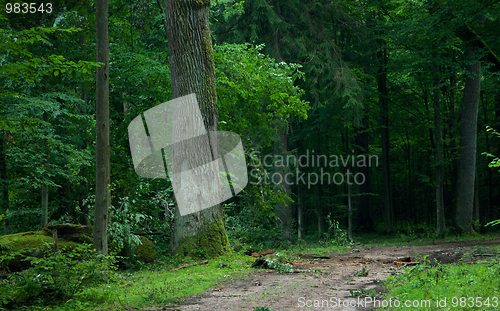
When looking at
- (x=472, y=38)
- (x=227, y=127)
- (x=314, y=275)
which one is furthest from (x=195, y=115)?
(x=472, y=38)

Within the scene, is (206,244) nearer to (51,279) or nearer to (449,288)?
(51,279)

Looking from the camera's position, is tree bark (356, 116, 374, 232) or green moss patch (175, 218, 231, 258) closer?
green moss patch (175, 218, 231, 258)

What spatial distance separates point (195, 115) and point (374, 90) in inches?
572

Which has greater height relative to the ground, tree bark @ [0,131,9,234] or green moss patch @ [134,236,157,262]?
tree bark @ [0,131,9,234]

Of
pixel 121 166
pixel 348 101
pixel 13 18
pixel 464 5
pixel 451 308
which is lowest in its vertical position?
pixel 451 308

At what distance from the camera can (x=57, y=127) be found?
12078 millimetres

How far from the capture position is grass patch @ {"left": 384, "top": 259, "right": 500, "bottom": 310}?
4188 mm

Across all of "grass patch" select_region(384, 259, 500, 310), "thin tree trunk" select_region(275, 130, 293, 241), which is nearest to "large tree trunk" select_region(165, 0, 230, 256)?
"grass patch" select_region(384, 259, 500, 310)

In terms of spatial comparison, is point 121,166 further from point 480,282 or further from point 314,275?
point 480,282

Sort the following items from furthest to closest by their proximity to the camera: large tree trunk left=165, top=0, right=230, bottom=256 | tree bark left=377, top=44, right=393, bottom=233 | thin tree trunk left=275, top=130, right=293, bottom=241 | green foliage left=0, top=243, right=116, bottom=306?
tree bark left=377, top=44, right=393, bottom=233
thin tree trunk left=275, top=130, right=293, bottom=241
large tree trunk left=165, top=0, right=230, bottom=256
green foliage left=0, top=243, right=116, bottom=306

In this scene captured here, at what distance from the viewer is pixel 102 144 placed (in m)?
6.99

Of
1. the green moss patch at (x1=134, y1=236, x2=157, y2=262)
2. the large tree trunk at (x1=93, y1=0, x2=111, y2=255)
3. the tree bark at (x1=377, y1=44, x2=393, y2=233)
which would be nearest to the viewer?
the large tree trunk at (x1=93, y1=0, x2=111, y2=255)

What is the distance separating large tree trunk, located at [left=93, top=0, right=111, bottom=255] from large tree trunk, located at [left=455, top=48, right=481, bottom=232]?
47.5 ft

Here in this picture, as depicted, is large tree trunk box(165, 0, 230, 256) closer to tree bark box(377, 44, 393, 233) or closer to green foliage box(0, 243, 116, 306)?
green foliage box(0, 243, 116, 306)
